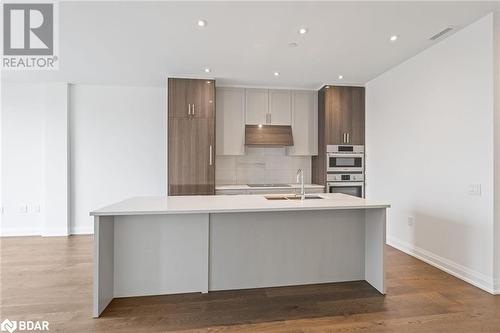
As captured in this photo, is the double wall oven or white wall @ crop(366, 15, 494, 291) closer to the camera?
white wall @ crop(366, 15, 494, 291)

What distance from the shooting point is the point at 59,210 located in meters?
4.47

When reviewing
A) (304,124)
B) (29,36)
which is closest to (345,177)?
(304,124)

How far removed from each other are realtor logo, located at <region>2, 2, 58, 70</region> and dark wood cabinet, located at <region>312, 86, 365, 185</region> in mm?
3763

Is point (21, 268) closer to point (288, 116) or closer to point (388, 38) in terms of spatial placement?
point (288, 116)

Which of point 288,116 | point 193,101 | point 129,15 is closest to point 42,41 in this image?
point 129,15

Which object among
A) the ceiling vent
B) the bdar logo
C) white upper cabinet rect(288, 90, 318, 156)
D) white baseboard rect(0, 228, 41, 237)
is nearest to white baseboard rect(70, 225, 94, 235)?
white baseboard rect(0, 228, 41, 237)

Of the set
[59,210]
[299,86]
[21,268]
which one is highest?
[299,86]

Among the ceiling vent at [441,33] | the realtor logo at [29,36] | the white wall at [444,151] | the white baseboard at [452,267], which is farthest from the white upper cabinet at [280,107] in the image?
the realtor logo at [29,36]

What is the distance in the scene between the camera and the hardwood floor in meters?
2.00

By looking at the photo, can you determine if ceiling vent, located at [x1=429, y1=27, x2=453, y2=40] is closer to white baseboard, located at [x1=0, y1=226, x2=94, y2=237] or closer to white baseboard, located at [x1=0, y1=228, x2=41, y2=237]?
white baseboard, located at [x1=0, y1=226, x2=94, y2=237]

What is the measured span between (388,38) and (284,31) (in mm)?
1177

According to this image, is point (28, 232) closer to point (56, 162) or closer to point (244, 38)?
point (56, 162)

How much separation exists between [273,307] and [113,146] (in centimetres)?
391

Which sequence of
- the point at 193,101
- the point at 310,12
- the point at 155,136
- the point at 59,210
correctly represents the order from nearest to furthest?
the point at 310,12 → the point at 193,101 → the point at 59,210 → the point at 155,136
